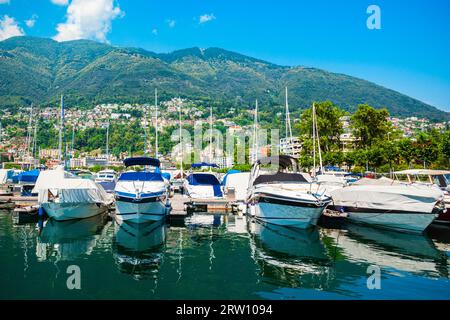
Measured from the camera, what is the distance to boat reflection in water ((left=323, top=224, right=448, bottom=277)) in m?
12.2

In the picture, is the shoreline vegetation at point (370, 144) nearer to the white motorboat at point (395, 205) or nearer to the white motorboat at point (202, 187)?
the white motorboat at point (395, 205)

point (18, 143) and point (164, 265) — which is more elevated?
point (18, 143)

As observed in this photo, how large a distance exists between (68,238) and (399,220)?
16.8 metres

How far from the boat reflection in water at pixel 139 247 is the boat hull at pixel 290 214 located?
566cm

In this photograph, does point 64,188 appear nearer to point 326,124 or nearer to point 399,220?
point 399,220

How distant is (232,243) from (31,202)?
729 inches

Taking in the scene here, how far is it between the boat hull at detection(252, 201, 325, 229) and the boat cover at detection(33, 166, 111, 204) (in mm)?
10489

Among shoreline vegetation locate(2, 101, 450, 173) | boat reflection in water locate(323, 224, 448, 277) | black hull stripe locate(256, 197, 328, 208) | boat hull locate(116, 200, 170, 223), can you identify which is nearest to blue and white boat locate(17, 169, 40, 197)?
boat hull locate(116, 200, 170, 223)

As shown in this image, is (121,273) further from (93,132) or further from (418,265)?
(93,132)

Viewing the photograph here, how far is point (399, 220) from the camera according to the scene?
60.1 feet

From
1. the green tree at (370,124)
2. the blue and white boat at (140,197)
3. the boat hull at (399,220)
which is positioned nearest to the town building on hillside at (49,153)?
the green tree at (370,124)

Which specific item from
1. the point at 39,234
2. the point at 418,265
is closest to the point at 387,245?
the point at 418,265

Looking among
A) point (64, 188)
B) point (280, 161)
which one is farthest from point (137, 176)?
point (280, 161)
